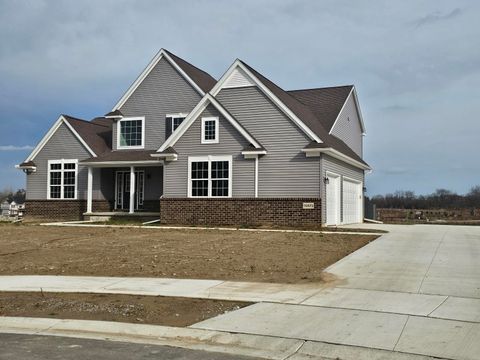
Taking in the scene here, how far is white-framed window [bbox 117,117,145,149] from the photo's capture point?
3022 centimetres

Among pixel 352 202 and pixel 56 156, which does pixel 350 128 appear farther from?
pixel 56 156

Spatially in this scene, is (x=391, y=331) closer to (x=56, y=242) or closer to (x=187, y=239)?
(x=187, y=239)

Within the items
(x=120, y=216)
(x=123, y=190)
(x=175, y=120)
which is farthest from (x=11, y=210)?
(x=175, y=120)

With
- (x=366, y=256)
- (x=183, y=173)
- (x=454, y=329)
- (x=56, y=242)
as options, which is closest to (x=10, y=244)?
(x=56, y=242)

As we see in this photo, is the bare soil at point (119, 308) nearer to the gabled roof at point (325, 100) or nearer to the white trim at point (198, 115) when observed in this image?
the white trim at point (198, 115)

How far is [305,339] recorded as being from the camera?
718 centimetres

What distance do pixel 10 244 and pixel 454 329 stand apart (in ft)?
48.8

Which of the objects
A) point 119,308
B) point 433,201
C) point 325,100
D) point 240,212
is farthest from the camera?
point 433,201

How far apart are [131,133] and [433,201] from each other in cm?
6842

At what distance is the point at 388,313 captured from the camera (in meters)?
8.47

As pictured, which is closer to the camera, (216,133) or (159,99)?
(216,133)

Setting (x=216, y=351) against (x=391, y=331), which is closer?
(x=216, y=351)

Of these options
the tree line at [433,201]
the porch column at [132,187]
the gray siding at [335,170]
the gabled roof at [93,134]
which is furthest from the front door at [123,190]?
the tree line at [433,201]

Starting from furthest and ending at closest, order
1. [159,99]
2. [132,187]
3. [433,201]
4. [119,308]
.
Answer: [433,201] < [159,99] < [132,187] < [119,308]
